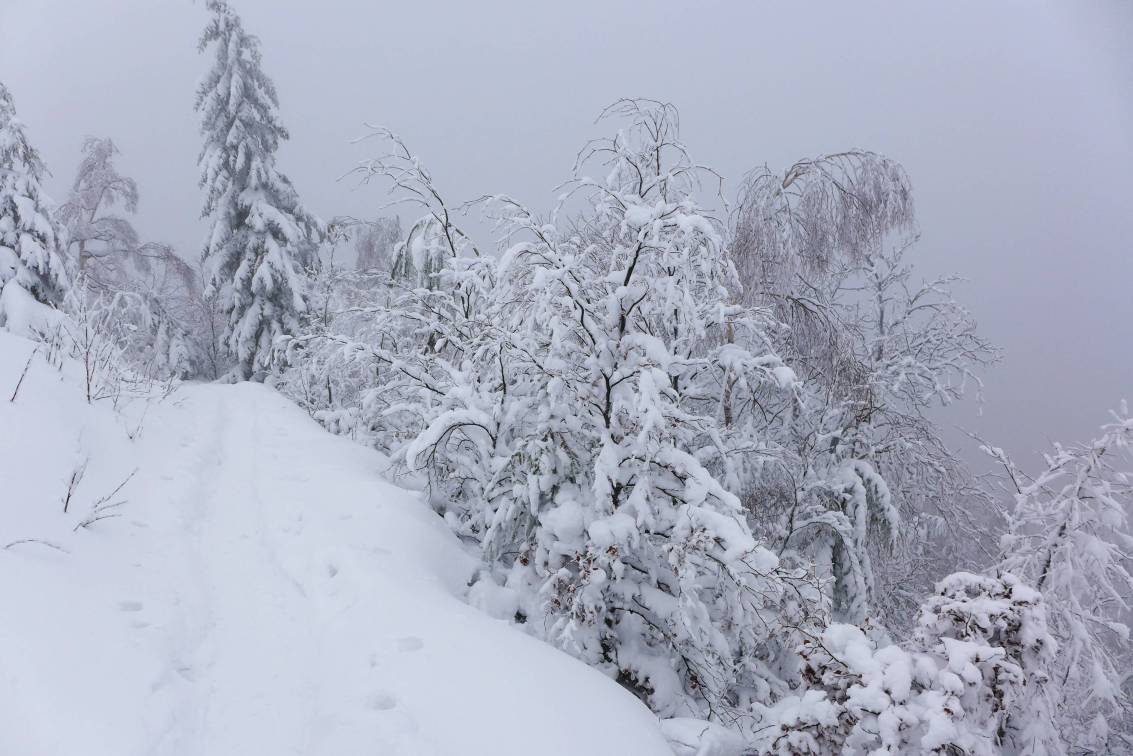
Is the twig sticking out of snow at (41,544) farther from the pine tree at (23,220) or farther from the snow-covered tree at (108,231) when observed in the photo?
the snow-covered tree at (108,231)

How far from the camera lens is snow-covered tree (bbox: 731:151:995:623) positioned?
20.4 ft

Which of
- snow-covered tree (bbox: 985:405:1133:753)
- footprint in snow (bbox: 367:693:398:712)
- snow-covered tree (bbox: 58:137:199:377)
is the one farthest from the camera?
snow-covered tree (bbox: 58:137:199:377)

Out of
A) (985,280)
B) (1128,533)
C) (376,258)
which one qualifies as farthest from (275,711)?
(985,280)

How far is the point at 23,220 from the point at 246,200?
18.6 feet

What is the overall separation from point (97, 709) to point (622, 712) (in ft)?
7.78

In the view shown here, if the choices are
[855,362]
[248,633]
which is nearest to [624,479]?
[248,633]

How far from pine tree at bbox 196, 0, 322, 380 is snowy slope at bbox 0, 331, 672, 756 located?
38.2ft

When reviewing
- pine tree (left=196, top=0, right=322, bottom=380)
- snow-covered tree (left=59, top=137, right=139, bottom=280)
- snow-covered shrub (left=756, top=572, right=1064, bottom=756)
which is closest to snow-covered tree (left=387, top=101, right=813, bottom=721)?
snow-covered shrub (left=756, top=572, right=1064, bottom=756)

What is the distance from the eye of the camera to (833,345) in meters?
6.17

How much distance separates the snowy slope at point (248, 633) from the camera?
2371mm

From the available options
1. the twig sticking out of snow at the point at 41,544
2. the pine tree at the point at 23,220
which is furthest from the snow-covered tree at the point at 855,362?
the pine tree at the point at 23,220

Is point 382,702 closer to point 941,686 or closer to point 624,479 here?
point 624,479

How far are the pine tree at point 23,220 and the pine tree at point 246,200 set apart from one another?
15.2 feet

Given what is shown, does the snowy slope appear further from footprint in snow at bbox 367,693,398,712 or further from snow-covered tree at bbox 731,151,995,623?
snow-covered tree at bbox 731,151,995,623
